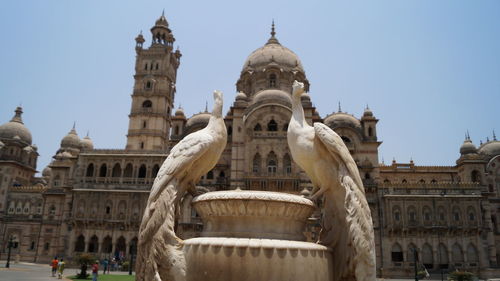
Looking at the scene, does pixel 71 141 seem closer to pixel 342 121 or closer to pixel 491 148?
pixel 342 121

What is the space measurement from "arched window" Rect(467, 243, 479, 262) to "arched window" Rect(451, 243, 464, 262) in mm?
541

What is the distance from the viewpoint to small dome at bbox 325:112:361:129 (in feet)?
124

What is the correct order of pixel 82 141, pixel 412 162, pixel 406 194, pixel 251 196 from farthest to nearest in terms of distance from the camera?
1. pixel 82 141
2. pixel 412 162
3. pixel 406 194
4. pixel 251 196

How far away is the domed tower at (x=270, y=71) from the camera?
40.8 m

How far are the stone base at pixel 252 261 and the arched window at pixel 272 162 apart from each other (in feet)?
90.8

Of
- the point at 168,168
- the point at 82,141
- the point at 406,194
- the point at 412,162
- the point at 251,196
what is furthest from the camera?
the point at 82,141

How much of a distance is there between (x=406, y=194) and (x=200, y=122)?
2089 cm

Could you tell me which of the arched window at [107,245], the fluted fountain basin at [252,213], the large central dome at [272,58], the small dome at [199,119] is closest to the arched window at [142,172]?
the arched window at [107,245]

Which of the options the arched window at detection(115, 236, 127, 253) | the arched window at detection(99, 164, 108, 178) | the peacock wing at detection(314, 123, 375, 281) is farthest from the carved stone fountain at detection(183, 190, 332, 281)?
the arched window at detection(99, 164, 108, 178)

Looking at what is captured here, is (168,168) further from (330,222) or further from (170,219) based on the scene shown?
(330,222)

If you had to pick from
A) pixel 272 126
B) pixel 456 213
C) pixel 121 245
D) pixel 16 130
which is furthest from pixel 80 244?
pixel 456 213

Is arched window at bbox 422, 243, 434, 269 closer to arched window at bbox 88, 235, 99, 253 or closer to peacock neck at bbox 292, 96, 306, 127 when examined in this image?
arched window at bbox 88, 235, 99, 253

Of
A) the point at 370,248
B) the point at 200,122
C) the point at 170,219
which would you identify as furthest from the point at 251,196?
the point at 200,122

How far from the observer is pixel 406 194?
34188 mm
